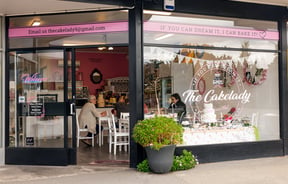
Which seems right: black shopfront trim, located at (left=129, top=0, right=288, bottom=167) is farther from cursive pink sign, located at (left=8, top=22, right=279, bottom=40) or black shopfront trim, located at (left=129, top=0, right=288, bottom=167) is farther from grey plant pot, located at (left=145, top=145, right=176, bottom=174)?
grey plant pot, located at (left=145, top=145, right=176, bottom=174)

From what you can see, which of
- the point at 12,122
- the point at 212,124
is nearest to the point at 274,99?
the point at 212,124

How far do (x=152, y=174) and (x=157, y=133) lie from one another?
754 millimetres

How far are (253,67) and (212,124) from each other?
5.49 feet

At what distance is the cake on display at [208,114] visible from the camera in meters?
7.33

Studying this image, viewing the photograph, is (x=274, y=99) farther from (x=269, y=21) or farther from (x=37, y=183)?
(x=37, y=183)

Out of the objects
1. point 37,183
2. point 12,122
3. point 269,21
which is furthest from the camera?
point 269,21

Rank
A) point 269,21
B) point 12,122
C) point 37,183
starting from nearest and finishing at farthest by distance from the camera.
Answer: point 37,183 < point 12,122 < point 269,21

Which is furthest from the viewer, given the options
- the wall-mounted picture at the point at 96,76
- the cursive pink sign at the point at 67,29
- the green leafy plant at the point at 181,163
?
the wall-mounted picture at the point at 96,76

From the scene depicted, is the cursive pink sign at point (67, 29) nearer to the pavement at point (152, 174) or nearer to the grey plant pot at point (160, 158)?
the grey plant pot at point (160, 158)

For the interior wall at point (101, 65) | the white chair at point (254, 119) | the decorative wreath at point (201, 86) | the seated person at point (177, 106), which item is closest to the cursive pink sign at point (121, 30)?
the decorative wreath at point (201, 86)

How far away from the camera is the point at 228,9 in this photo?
24.0ft

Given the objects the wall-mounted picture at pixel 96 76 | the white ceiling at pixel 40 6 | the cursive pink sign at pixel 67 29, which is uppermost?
the white ceiling at pixel 40 6

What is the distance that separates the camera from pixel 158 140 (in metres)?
5.93

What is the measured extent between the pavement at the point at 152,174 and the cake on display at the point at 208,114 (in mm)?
945
